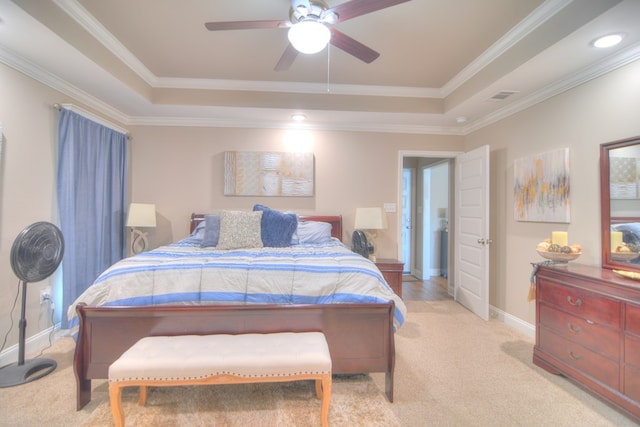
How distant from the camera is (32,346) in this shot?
253 centimetres

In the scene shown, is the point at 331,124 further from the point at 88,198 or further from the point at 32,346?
the point at 32,346

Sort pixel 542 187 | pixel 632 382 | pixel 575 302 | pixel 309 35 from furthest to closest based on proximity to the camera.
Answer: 1. pixel 542 187
2. pixel 575 302
3. pixel 309 35
4. pixel 632 382

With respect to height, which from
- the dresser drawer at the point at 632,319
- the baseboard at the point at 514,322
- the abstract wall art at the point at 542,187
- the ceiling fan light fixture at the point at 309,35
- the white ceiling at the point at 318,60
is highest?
the white ceiling at the point at 318,60

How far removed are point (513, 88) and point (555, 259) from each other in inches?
65.4

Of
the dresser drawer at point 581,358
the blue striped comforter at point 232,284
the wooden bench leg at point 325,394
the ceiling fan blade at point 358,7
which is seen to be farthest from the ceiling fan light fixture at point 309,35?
the dresser drawer at point 581,358

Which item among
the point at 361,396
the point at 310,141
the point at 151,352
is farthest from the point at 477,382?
the point at 310,141

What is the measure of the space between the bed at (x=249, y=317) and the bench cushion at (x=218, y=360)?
19 centimetres

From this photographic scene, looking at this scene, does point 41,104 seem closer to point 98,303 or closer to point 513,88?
point 98,303

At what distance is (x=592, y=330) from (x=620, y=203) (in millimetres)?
985

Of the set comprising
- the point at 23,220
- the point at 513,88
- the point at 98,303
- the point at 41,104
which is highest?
the point at 513,88

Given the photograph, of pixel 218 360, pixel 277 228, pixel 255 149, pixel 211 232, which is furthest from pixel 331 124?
pixel 218 360

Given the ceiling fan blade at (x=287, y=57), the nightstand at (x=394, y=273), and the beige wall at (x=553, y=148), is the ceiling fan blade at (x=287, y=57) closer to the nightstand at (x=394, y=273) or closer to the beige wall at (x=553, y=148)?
the nightstand at (x=394, y=273)

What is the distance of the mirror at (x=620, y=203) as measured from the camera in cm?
209

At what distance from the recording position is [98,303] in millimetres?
1903
